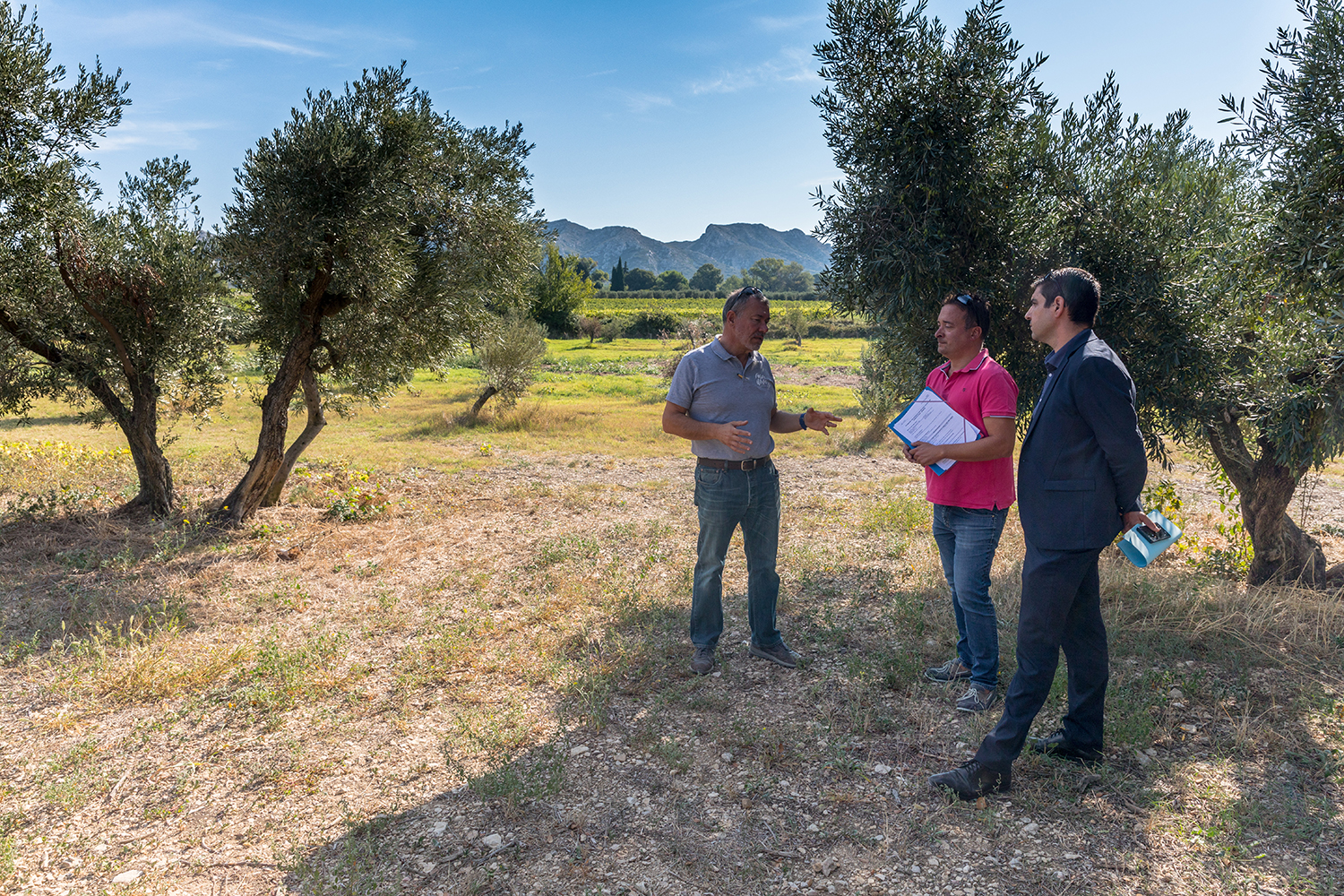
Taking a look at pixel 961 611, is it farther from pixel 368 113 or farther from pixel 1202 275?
pixel 368 113

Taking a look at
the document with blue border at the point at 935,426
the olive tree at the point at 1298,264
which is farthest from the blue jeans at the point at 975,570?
the olive tree at the point at 1298,264

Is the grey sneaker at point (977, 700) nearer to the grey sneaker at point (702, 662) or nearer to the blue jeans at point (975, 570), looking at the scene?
the blue jeans at point (975, 570)

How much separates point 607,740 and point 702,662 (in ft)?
3.69

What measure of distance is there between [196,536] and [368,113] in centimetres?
597

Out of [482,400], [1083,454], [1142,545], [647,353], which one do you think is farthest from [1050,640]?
[647,353]

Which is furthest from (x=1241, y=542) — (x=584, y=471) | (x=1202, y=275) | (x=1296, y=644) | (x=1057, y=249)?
(x=584, y=471)

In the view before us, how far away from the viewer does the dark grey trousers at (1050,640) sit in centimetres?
386

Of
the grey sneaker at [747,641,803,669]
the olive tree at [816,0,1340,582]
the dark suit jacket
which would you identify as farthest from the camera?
the olive tree at [816,0,1340,582]

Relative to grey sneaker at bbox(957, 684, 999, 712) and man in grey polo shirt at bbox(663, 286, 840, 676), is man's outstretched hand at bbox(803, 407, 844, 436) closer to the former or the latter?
man in grey polo shirt at bbox(663, 286, 840, 676)

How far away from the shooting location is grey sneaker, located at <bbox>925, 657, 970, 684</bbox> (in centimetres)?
550

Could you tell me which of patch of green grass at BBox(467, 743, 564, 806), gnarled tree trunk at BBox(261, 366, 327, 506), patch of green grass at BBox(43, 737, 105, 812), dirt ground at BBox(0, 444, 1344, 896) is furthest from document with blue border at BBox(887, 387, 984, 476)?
gnarled tree trunk at BBox(261, 366, 327, 506)

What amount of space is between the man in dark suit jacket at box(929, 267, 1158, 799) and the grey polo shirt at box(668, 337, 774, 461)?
195 centimetres

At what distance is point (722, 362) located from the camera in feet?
18.0

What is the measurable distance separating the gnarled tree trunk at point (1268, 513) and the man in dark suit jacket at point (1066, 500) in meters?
5.01
